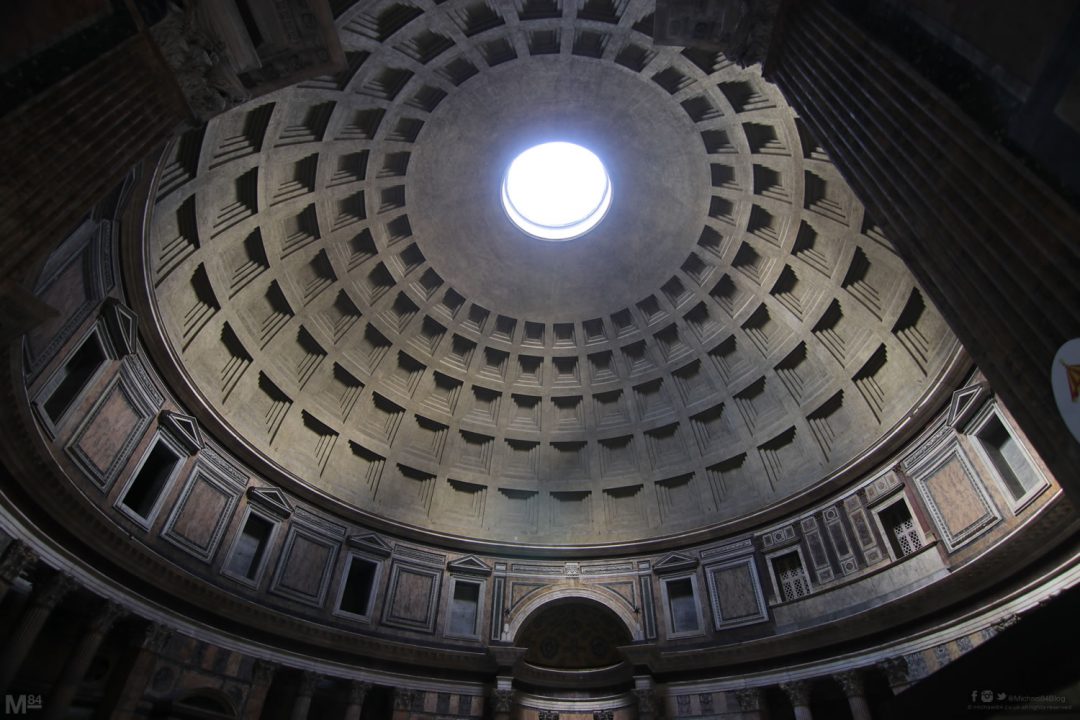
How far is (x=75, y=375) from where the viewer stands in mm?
14570

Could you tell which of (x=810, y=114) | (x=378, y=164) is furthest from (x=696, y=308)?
(x=810, y=114)

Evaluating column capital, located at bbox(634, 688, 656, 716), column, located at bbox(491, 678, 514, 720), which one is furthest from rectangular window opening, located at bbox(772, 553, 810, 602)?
column, located at bbox(491, 678, 514, 720)

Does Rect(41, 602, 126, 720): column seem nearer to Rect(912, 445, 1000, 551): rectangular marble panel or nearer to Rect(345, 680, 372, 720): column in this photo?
Rect(345, 680, 372, 720): column

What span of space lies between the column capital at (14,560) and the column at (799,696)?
64.0 ft

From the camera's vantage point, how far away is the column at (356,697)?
1850 cm

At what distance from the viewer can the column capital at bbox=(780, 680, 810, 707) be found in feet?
57.3

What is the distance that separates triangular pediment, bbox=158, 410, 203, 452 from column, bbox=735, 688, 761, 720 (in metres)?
18.4

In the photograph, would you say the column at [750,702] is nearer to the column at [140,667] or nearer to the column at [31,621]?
the column at [140,667]

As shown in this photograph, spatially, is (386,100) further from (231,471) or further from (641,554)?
(641,554)

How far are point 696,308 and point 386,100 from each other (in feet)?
47.7

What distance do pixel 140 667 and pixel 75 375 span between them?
7387 mm

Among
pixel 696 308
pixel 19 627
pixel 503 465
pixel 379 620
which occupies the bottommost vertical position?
pixel 19 627

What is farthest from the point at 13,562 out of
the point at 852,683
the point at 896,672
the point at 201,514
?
the point at 896,672

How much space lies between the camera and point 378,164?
2158 centimetres
